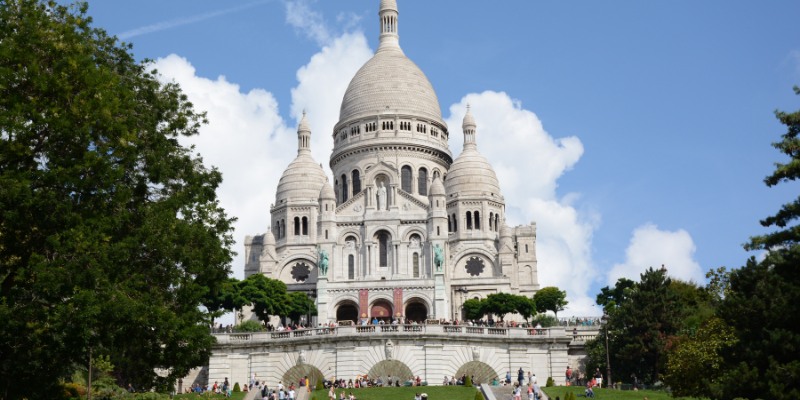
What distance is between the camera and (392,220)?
9119cm

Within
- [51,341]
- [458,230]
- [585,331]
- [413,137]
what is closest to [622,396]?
[585,331]

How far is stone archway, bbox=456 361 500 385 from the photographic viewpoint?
174ft

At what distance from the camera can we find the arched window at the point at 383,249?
9075 cm

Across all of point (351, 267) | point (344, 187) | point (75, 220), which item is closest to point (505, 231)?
point (351, 267)

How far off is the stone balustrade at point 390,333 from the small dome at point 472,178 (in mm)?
43892

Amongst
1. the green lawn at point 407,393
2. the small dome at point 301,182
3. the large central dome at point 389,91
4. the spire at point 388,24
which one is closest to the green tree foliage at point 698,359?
the green lawn at point 407,393

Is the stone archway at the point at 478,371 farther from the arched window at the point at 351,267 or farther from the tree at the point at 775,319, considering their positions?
the arched window at the point at 351,267

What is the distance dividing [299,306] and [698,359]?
46.1 metres

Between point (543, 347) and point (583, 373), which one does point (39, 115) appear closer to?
point (543, 347)

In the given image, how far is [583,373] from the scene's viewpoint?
57.4 m

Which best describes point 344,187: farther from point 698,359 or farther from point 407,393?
point 698,359

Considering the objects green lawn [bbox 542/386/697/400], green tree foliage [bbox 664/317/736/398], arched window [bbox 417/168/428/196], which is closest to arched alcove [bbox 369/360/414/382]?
green lawn [bbox 542/386/697/400]

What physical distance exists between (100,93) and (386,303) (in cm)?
5927

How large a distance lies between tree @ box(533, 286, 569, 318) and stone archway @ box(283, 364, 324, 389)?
3496cm
